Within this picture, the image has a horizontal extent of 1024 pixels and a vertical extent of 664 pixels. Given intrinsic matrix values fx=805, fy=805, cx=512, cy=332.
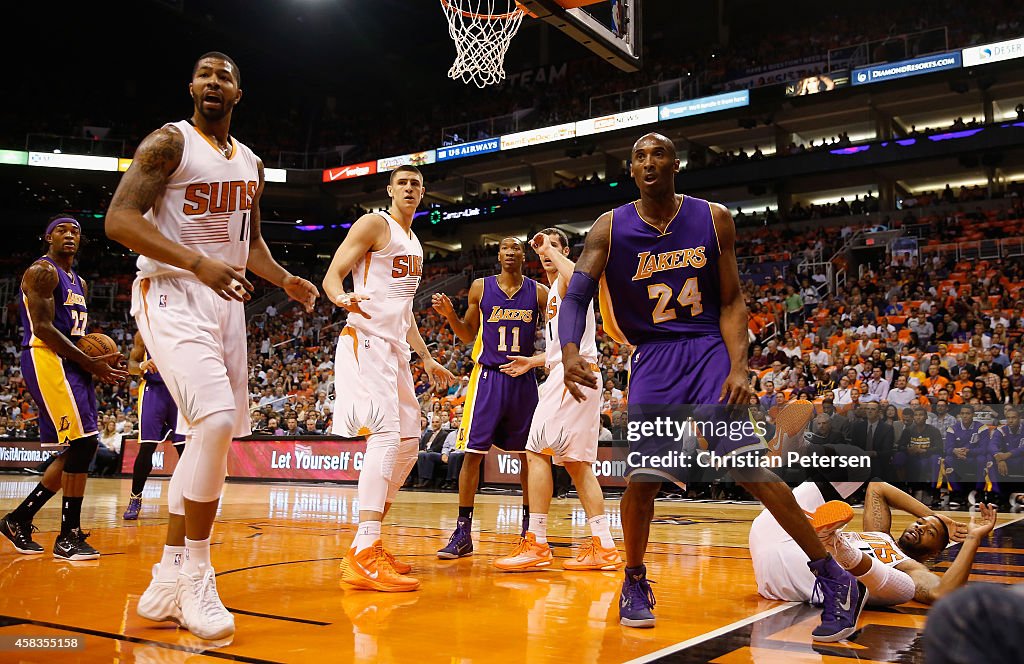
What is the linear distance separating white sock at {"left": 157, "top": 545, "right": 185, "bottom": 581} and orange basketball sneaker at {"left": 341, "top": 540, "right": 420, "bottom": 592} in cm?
113

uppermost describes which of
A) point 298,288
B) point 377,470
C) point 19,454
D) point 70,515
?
point 298,288

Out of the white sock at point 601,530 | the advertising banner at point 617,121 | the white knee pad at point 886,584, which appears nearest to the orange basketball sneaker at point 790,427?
the white sock at point 601,530

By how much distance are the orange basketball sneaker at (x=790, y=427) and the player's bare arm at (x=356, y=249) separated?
268 inches

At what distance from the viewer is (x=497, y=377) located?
593 centimetres

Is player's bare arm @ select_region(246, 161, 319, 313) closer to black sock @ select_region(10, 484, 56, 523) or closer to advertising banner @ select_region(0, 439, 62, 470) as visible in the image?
black sock @ select_region(10, 484, 56, 523)

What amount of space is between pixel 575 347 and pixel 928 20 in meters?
26.7

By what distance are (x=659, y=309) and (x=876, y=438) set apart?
7842 millimetres

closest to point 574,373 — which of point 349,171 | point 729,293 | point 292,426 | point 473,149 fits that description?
point 729,293

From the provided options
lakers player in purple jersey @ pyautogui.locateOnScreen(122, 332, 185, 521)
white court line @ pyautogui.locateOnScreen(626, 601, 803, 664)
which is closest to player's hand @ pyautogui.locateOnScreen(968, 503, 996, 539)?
white court line @ pyautogui.locateOnScreen(626, 601, 803, 664)

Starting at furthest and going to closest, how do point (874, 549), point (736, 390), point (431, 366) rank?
point (431, 366) < point (874, 549) < point (736, 390)

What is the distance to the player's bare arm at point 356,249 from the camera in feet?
15.1

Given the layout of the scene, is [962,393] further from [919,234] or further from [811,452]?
[919,234]

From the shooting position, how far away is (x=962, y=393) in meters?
11.2

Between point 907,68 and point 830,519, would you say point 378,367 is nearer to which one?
point 830,519
